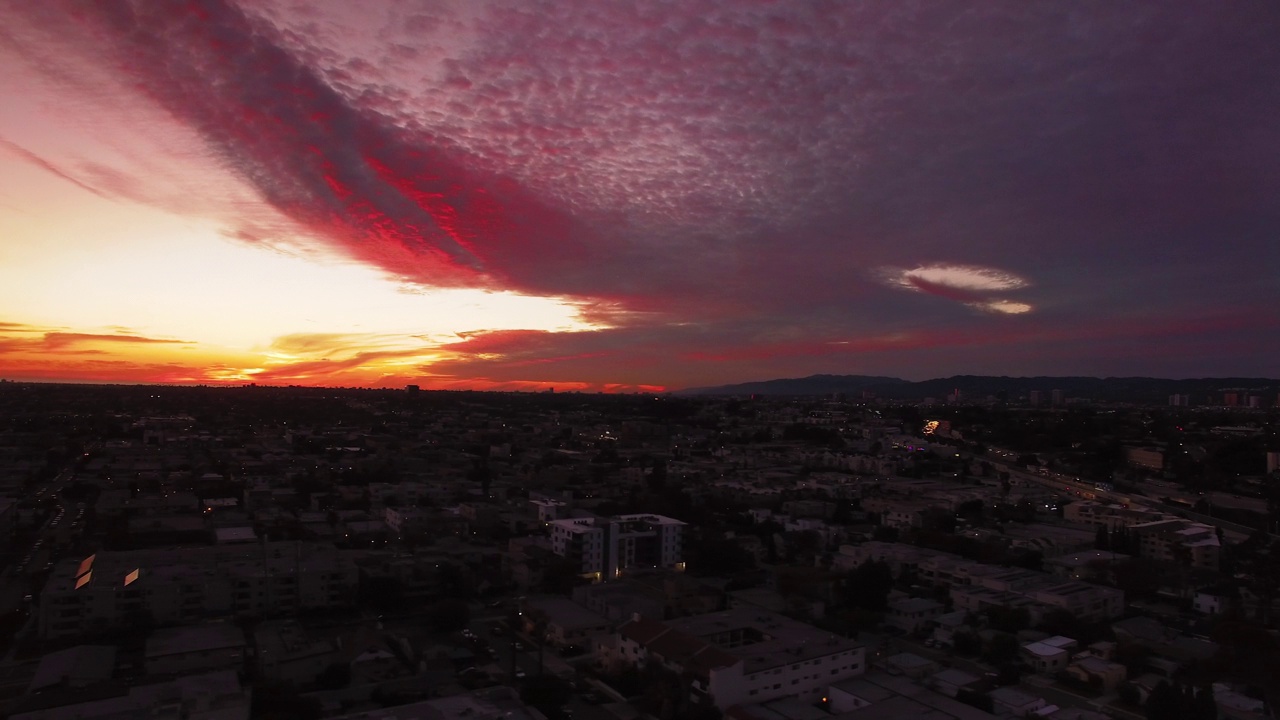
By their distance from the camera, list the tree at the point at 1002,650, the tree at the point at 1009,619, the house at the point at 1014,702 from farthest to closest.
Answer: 1. the tree at the point at 1009,619
2. the tree at the point at 1002,650
3. the house at the point at 1014,702

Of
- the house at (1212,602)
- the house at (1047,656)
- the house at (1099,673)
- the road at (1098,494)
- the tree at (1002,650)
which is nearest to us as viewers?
the house at (1099,673)

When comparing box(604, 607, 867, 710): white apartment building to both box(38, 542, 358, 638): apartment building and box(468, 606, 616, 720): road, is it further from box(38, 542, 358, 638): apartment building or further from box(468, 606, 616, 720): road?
box(38, 542, 358, 638): apartment building

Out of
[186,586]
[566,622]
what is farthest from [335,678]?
[186,586]

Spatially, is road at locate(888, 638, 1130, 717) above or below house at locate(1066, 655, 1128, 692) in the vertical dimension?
below

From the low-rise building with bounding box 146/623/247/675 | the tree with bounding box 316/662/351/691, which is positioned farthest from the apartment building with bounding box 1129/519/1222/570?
the low-rise building with bounding box 146/623/247/675

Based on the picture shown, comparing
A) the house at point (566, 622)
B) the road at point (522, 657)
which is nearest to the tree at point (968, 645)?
the house at point (566, 622)

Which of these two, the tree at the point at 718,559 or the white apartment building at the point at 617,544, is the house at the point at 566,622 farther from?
the tree at the point at 718,559

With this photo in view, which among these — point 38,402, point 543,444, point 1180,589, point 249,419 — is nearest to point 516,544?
point 1180,589
